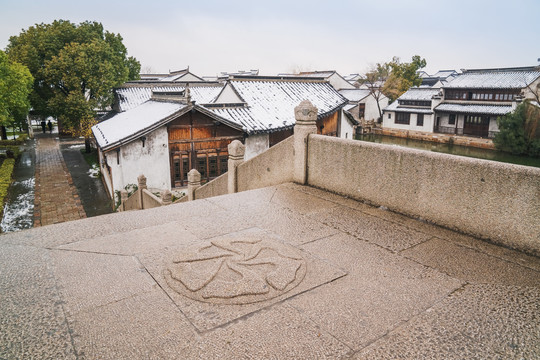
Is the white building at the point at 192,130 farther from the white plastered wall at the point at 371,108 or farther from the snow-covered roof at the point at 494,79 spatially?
the white plastered wall at the point at 371,108

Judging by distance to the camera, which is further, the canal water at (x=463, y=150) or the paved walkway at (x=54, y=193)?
the canal water at (x=463, y=150)

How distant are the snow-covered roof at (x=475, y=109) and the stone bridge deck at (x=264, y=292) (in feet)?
114

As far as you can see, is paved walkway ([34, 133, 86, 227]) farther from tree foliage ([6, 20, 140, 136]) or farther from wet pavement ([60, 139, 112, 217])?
tree foliage ([6, 20, 140, 136])

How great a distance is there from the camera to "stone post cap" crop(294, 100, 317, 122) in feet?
23.2

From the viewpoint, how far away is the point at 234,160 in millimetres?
9266

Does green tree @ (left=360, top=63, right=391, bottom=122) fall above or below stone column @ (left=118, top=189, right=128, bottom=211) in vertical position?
above

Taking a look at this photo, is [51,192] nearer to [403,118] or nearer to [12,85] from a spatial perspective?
[12,85]

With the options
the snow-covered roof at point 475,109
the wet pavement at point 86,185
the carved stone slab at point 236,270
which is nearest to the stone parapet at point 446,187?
the carved stone slab at point 236,270

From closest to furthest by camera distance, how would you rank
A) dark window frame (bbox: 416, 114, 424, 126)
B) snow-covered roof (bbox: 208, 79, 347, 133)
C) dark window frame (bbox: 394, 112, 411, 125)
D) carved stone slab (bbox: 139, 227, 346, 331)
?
1. carved stone slab (bbox: 139, 227, 346, 331)
2. snow-covered roof (bbox: 208, 79, 347, 133)
3. dark window frame (bbox: 416, 114, 424, 126)
4. dark window frame (bbox: 394, 112, 411, 125)

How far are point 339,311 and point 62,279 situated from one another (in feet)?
9.27

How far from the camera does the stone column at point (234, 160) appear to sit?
9.16 m

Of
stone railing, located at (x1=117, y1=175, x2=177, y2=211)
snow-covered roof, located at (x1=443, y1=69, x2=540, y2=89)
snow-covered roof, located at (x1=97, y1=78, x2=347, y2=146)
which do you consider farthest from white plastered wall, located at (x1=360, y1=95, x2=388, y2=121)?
stone railing, located at (x1=117, y1=175, x2=177, y2=211)

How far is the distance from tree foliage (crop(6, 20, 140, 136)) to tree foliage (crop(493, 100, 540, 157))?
31.3 meters

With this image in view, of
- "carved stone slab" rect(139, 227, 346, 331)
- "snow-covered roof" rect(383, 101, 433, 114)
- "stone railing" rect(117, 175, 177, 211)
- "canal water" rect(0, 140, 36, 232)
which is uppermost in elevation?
"snow-covered roof" rect(383, 101, 433, 114)
